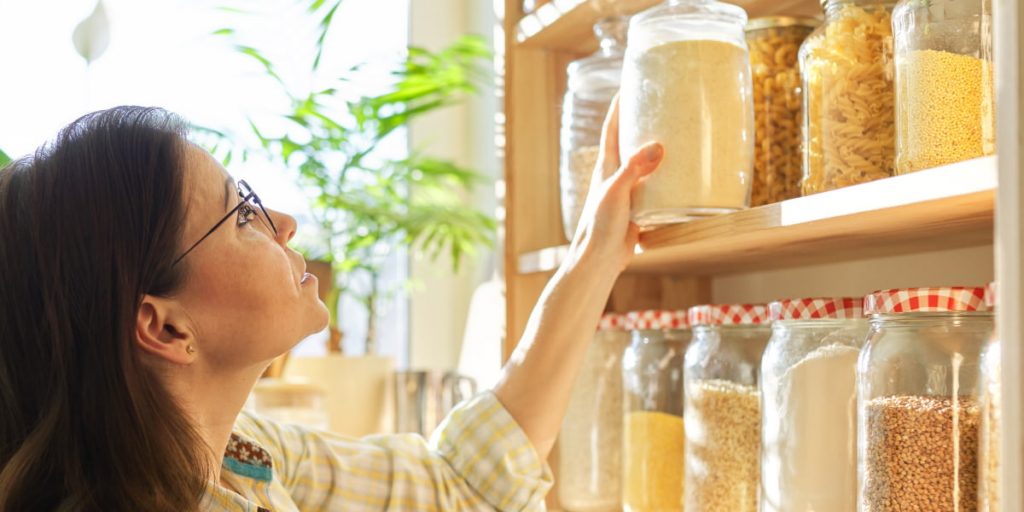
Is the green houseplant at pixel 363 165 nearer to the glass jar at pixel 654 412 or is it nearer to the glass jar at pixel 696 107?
the glass jar at pixel 654 412

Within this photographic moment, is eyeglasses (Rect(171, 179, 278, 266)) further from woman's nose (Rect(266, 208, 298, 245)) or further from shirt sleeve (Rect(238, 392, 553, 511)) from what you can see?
shirt sleeve (Rect(238, 392, 553, 511))

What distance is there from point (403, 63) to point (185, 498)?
1159 mm

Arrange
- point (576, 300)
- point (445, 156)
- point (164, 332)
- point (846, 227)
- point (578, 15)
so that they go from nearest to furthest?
1. point (846, 227)
2. point (164, 332)
3. point (576, 300)
4. point (578, 15)
5. point (445, 156)

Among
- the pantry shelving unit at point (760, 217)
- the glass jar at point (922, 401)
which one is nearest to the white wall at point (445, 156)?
the pantry shelving unit at point (760, 217)

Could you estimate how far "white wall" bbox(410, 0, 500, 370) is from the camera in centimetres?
221

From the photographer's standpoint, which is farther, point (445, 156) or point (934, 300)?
point (445, 156)

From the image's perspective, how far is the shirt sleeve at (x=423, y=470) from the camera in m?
1.11

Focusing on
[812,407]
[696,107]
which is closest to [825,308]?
[812,407]

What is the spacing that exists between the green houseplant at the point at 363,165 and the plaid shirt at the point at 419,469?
670mm

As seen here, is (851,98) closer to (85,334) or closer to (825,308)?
(825,308)

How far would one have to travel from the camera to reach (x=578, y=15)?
46.1 inches

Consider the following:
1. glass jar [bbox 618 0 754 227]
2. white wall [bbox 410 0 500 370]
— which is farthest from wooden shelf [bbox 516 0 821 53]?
white wall [bbox 410 0 500 370]

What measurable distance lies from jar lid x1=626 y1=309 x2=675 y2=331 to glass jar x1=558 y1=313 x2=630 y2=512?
27 mm

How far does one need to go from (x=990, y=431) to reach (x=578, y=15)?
2.22 feet
